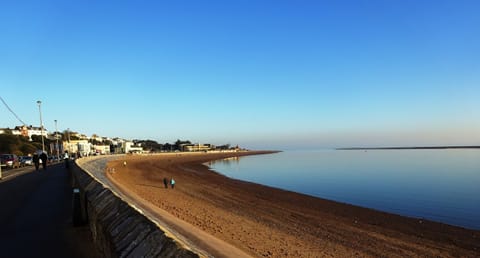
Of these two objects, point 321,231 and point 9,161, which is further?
point 9,161

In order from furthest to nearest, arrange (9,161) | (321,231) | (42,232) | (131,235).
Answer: (9,161) < (321,231) < (42,232) < (131,235)

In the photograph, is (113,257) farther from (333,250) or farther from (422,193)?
(422,193)

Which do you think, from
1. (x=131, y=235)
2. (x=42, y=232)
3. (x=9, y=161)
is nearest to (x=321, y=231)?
(x=42, y=232)

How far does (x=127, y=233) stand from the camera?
133 inches

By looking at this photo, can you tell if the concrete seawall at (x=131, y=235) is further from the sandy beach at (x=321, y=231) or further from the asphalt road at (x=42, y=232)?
the sandy beach at (x=321, y=231)

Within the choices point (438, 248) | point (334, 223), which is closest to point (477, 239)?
point (438, 248)

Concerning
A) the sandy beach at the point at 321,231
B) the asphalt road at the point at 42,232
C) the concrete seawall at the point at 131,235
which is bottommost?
the sandy beach at the point at 321,231

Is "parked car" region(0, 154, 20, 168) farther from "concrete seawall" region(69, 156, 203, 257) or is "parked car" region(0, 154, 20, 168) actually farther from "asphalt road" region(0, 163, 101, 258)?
"concrete seawall" region(69, 156, 203, 257)

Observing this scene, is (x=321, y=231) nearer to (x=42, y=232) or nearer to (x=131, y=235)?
(x=42, y=232)

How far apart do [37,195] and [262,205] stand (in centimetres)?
1119

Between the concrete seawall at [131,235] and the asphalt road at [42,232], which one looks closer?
the concrete seawall at [131,235]

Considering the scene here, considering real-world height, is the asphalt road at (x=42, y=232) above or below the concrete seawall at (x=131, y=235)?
below

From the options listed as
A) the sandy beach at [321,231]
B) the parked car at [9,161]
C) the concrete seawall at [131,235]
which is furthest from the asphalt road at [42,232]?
the parked car at [9,161]

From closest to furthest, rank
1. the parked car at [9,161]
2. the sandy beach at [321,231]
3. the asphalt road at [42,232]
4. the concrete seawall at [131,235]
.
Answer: the concrete seawall at [131,235]
the asphalt road at [42,232]
the sandy beach at [321,231]
the parked car at [9,161]
